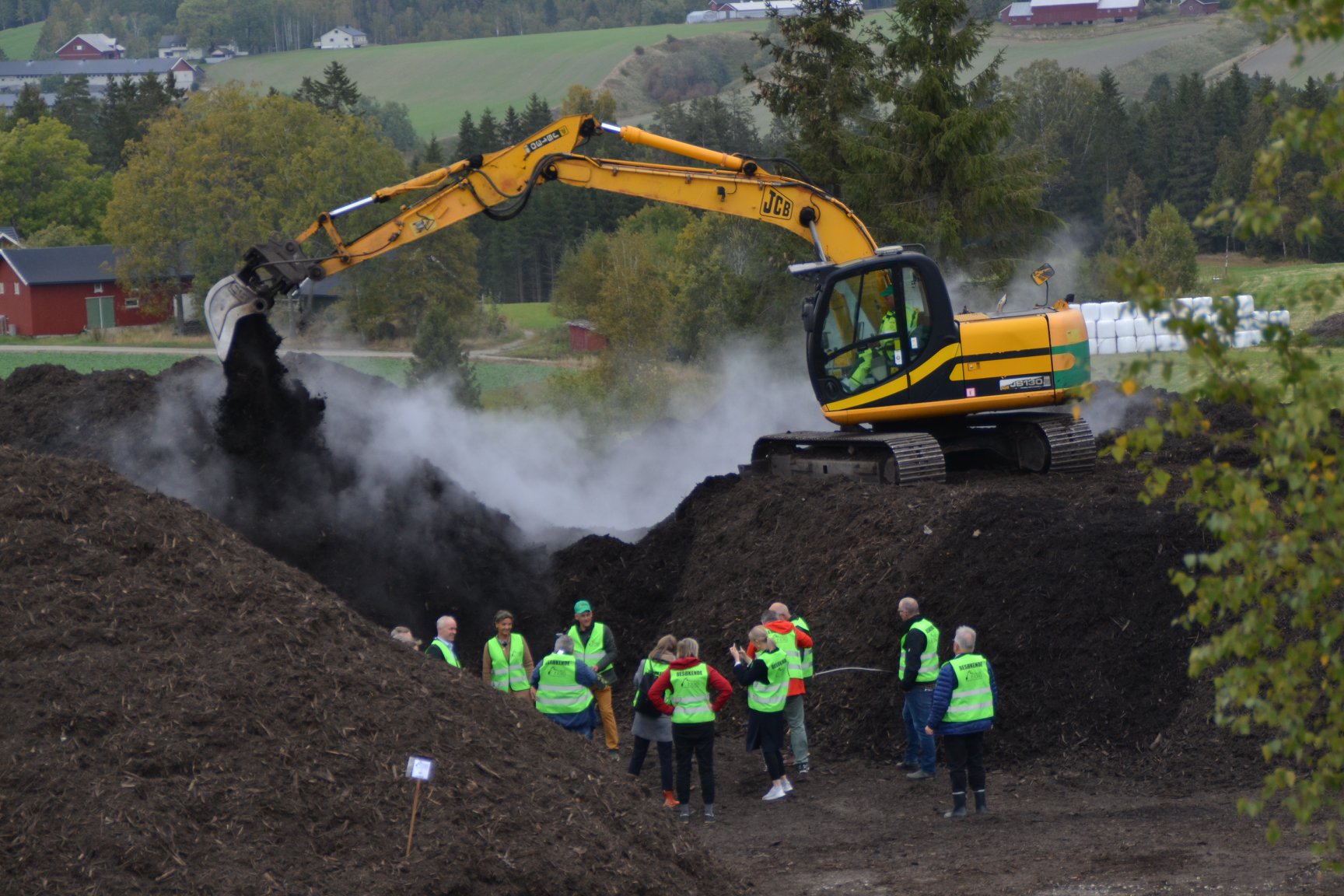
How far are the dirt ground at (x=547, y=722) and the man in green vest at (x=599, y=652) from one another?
664 millimetres

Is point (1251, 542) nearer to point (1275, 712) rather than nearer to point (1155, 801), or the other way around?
point (1275, 712)

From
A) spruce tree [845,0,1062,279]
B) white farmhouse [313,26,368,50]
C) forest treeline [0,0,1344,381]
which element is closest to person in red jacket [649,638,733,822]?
forest treeline [0,0,1344,381]

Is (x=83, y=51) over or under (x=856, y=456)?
over

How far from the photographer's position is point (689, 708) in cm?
1173

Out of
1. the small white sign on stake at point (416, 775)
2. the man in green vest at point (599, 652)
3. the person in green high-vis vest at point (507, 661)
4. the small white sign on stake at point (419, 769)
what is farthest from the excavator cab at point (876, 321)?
the small white sign on stake at point (419, 769)

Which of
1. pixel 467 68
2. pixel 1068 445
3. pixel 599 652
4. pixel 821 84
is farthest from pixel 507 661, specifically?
pixel 467 68

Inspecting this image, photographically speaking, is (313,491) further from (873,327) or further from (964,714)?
(964,714)

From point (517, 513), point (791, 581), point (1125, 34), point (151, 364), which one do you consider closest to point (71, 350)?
point (151, 364)

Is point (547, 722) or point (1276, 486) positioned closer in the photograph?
point (1276, 486)

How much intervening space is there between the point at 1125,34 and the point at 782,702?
142 metres

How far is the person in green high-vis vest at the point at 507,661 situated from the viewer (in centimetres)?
1276

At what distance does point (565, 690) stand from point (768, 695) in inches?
65.9

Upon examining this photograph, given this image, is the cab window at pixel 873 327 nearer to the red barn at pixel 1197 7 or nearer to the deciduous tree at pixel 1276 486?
the deciduous tree at pixel 1276 486

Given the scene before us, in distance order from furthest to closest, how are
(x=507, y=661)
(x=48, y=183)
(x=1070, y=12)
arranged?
(x=1070, y=12) → (x=48, y=183) → (x=507, y=661)
